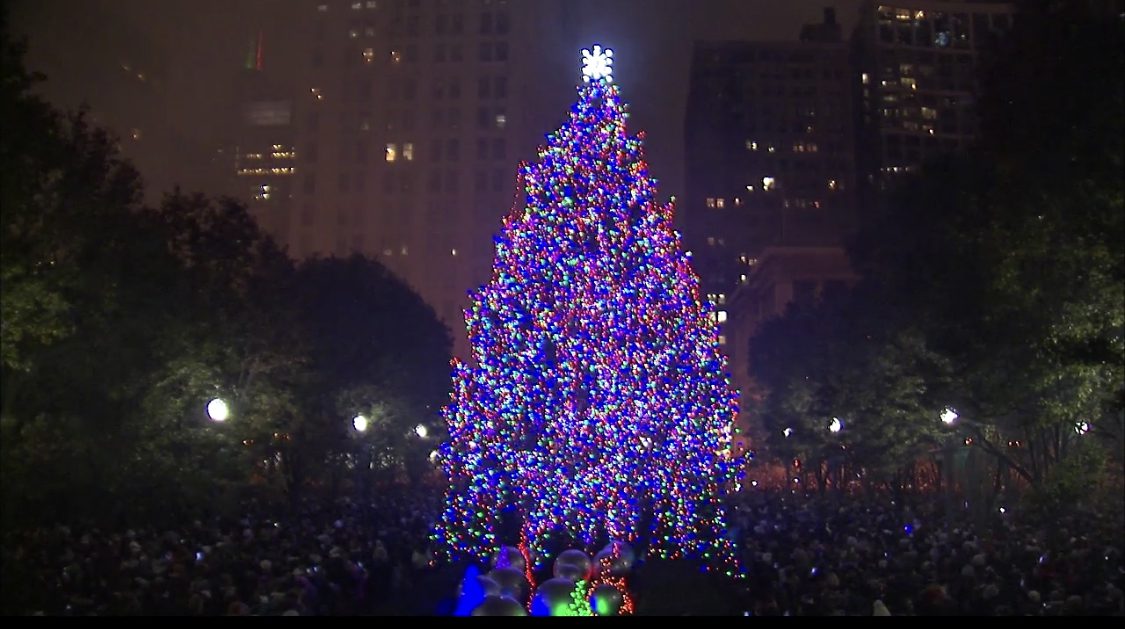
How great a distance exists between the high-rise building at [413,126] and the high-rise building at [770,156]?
192 ft

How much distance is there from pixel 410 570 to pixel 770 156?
471ft

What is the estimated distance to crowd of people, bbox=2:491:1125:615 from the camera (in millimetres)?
16719

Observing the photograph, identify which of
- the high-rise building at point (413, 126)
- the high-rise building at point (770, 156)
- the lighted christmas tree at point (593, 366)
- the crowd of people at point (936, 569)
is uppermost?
the high-rise building at point (770, 156)

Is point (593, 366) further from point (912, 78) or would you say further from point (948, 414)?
point (912, 78)

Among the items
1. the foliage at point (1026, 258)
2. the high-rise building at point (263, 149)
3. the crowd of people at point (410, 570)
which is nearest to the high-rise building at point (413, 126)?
the high-rise building at point (263, 149)

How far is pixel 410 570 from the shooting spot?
25.1 metres

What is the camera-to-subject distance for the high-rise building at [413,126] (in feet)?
347

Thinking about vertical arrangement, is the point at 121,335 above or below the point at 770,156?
below

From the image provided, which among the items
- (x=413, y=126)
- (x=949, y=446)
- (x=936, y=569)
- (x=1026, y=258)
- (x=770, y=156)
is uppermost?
(x=770, y=156)

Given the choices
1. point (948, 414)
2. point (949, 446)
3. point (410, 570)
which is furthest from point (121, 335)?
point (949, 446)

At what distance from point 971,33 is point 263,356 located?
14614 centimetres

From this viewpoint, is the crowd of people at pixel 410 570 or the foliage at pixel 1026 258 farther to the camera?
the foliage at pixel 1026 258

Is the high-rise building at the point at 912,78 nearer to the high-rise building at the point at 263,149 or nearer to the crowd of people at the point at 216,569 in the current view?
the high-rise building at the point at 263,149

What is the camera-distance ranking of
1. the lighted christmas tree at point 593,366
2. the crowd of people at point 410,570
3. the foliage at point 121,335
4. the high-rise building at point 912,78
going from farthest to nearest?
the high-rise building at point 912,78
the lighted christmas tree at point 593,366
the foliage at point 121,335
the crowd of people at point 410,570
